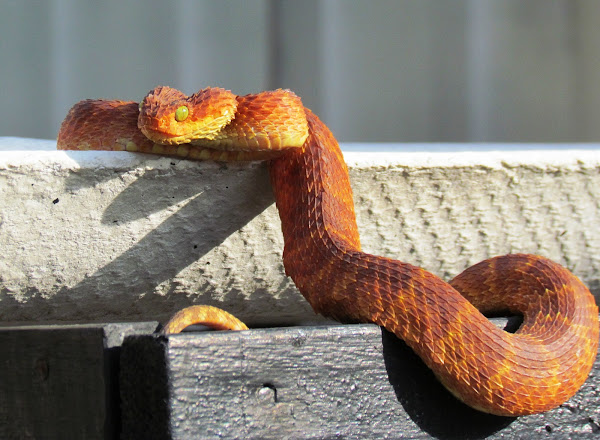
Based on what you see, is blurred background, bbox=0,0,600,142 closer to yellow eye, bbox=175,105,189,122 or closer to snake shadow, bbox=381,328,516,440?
yellow eye, bbox=175,105,189,122

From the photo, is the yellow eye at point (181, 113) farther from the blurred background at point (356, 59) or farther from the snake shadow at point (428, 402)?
the blurred background at point (356, 59)

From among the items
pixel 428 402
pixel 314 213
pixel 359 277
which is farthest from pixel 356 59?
pixel 428 402

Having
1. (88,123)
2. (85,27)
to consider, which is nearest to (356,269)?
(88,123)

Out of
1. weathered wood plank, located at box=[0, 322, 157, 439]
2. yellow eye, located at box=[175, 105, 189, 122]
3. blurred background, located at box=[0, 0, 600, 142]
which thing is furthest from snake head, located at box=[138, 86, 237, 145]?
blurred background, located at box=[0, 0, 600, 142]

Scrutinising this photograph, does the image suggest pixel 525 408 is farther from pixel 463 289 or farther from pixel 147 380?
pixel 147 380

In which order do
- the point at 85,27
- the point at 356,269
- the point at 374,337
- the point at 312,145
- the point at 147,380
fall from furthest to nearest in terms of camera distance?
the point at 85,27
the point at 312,145
the point at 356,269
the point at 374,337
the point at 147,380

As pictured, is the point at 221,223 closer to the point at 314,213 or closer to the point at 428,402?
the point at 314,213

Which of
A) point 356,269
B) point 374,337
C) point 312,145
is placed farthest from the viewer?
point 312,145
